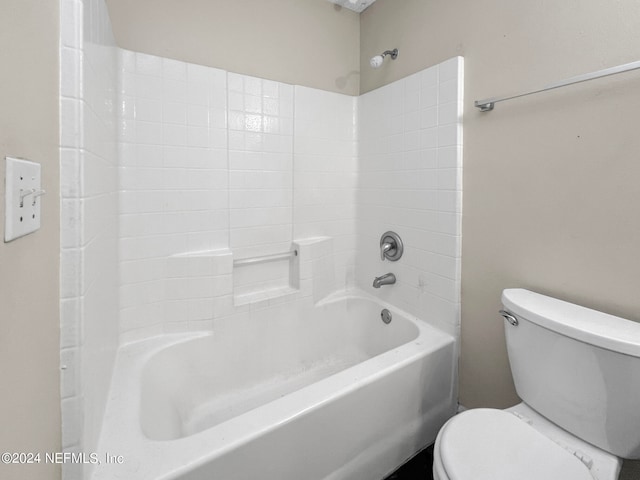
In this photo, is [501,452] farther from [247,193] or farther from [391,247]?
[247,193]

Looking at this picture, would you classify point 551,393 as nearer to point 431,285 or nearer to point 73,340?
point 431,285

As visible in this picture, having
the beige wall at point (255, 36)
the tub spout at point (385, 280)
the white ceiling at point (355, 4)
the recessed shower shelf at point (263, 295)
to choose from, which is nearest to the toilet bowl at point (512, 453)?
the tub spout at point (385, 280)

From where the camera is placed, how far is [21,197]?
518mm

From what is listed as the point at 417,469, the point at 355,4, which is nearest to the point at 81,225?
the point at 417,469

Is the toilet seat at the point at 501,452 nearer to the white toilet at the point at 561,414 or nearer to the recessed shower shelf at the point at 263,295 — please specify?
the white toilet at the point at 561,414

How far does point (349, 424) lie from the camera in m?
1.15

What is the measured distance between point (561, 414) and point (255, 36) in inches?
87.1

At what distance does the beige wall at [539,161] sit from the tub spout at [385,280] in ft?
1.41

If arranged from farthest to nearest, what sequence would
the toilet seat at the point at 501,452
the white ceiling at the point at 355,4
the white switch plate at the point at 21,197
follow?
the white ceiling at the point at 355,4 < the toilet seat at the point at 501,452 < the white switch plate at the point at 21,197

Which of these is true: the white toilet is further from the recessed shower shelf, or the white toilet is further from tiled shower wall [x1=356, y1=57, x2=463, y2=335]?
the recessed shower shelf

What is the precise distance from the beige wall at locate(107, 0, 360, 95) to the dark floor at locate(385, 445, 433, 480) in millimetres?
2121

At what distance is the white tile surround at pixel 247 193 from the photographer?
129 cm

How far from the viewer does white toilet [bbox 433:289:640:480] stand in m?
0.86

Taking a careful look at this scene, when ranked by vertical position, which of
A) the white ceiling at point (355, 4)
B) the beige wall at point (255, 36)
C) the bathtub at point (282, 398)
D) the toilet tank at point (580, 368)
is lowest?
the bathtub at point (282, 398)
